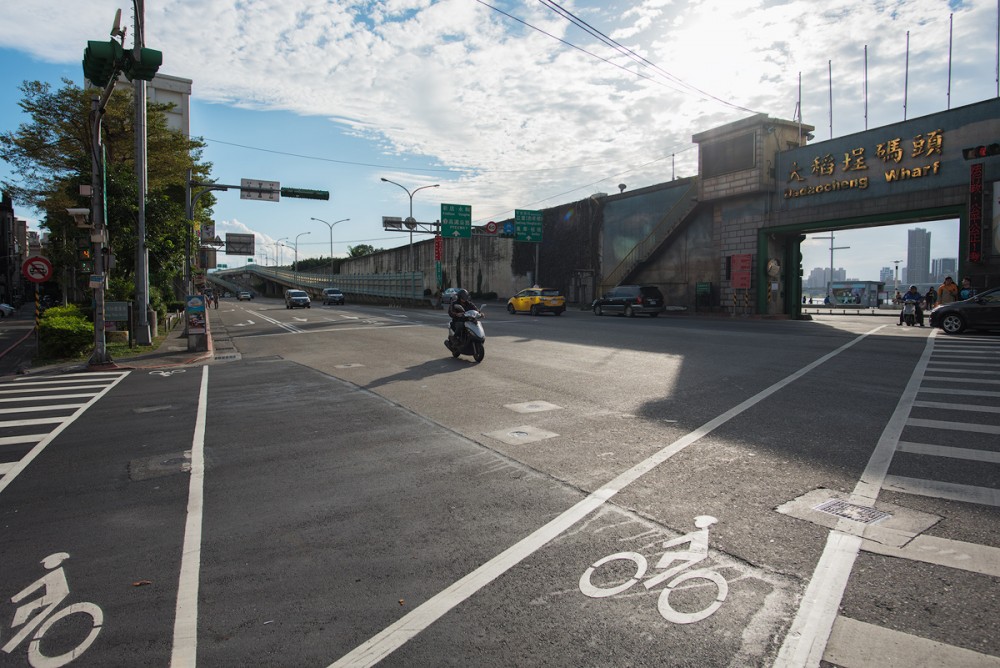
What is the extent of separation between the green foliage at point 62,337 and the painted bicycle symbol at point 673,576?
17.8m

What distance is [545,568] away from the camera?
364cm

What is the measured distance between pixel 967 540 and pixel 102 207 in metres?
17.8

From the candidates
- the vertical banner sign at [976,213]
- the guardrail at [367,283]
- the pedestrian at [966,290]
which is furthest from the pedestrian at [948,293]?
the guardrail at [367,283]

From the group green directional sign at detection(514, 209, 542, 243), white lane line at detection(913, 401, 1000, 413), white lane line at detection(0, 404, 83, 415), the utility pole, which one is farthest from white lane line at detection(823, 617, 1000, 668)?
green directional sign at detection(514, 209, 542, 243)

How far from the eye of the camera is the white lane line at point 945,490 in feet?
15.1

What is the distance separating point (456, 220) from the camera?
48812 mm

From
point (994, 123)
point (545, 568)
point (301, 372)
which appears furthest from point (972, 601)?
point (994, 123)

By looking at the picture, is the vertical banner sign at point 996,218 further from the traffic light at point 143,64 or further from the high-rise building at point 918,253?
the high-rise building at point 918,253

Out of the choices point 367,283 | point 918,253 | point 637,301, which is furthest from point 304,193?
point 918,253

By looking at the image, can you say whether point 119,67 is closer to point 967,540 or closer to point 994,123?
point 967,540

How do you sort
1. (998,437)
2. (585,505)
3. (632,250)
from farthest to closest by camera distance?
1. (632,250)
2. (998,437)
3. (585,505)

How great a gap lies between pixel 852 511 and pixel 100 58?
12.0 m

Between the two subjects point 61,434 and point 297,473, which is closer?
point 297,473

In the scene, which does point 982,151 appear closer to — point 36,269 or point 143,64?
point 143,64
